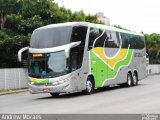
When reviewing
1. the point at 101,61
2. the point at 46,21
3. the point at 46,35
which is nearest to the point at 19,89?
→ the point at 46,21

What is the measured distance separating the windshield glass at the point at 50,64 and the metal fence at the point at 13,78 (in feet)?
31.7

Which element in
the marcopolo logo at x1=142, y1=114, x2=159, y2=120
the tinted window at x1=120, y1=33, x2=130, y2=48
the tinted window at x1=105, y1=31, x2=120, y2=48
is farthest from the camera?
the tinted window at x1=120, y1=33, x2=130, y2=48

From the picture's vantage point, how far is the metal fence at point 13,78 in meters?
31.3

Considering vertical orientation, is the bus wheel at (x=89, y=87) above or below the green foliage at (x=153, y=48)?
below

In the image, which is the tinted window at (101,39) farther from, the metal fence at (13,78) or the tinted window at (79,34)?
the metal fence at (13,78)

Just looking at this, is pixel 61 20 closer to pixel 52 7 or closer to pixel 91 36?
pixel 52 7

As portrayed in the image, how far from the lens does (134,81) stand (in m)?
30.9

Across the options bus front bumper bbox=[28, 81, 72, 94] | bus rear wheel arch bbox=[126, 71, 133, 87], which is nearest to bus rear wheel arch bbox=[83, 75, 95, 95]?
bus front bumper bbox=[28, 81, 72, 94]

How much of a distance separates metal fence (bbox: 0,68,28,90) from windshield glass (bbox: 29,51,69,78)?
31.7ft

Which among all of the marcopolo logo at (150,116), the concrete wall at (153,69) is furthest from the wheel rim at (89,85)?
the concrete wall at (153,69)

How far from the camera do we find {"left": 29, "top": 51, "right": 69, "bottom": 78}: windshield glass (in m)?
21.5

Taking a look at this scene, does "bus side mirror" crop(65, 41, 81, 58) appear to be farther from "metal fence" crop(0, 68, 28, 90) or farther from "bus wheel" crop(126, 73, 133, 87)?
"metal fence" crop(0, 68, 28, 90)

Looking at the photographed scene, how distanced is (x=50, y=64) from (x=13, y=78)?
11358mm

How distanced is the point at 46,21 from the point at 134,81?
→ 969 centimetres
